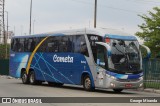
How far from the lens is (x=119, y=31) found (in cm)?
2400

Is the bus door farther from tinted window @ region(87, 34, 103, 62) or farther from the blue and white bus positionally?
tinted window @ region(87, 34, 103, 62)

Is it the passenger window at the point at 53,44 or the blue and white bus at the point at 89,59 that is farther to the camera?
the passenger window at the point at 53,44

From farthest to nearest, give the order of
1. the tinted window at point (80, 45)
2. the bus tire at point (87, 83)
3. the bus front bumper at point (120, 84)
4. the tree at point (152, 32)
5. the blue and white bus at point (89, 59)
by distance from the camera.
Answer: the tree at point (152, 32) < the tinted window at point (80, 45) < the bus tire at point (87, 83) < the blue and white bus at point (89, 59) < the bus front bumper at point (120, 84)

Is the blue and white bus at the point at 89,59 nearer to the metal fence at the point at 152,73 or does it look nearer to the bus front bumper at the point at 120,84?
the bus front bumper at the point at 120,84

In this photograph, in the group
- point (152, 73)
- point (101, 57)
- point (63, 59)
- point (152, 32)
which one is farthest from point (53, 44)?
point (152, 32)

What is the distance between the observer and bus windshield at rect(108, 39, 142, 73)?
74.0ft

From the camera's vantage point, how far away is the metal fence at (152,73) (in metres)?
26.8

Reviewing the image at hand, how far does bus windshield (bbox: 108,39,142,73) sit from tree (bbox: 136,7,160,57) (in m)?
30.1

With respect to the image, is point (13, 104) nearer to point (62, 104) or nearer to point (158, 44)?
point (62, 104)

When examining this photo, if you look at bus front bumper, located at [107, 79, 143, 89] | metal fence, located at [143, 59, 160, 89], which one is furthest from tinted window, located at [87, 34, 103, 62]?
metal fence, located at [143, 59, 160, 89]

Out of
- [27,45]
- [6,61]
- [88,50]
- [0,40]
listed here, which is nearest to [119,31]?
[88,50]

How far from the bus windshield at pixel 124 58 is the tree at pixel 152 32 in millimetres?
30147

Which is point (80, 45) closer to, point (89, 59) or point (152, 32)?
point (89, 59)

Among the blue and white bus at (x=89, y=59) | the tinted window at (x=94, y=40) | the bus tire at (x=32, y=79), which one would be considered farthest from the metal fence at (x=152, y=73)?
the bus tire at (x=32, y=79)
